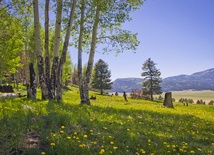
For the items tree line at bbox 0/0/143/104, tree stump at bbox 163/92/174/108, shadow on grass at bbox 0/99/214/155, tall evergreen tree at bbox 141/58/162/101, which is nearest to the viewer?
shadow on grass at bbox 0/99/214/155

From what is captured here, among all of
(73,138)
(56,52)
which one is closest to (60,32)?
(56,52)

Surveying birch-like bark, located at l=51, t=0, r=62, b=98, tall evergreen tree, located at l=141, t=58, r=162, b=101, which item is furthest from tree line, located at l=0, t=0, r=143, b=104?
tall evergreen tree, located at l=141, t=58, r=162, b=101

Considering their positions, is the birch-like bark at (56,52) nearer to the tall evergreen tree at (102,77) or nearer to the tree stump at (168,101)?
the tree stump at (168,101)

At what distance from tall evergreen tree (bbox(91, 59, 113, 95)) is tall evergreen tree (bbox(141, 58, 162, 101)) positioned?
506 inches

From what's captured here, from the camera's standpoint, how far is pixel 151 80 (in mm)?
78125

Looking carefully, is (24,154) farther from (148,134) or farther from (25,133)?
(148,134)

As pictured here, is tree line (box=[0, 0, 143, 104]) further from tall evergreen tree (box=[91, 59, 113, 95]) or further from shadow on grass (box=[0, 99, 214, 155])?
tall evergreen tree (box=[91, 59, 113, 95])

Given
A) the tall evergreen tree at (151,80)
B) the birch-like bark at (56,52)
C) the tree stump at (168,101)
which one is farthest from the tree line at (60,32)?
the tall evergreen tree at (151,80)

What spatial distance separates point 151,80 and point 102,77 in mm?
17551

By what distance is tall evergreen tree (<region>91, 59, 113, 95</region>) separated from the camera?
84500 millimetres

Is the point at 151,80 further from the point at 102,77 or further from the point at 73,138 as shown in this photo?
the point at 73,138

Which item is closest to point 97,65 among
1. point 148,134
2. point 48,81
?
point 48,81

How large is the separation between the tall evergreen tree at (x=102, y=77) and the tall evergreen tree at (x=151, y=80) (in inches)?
506

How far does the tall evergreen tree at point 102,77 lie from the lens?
277 ft
